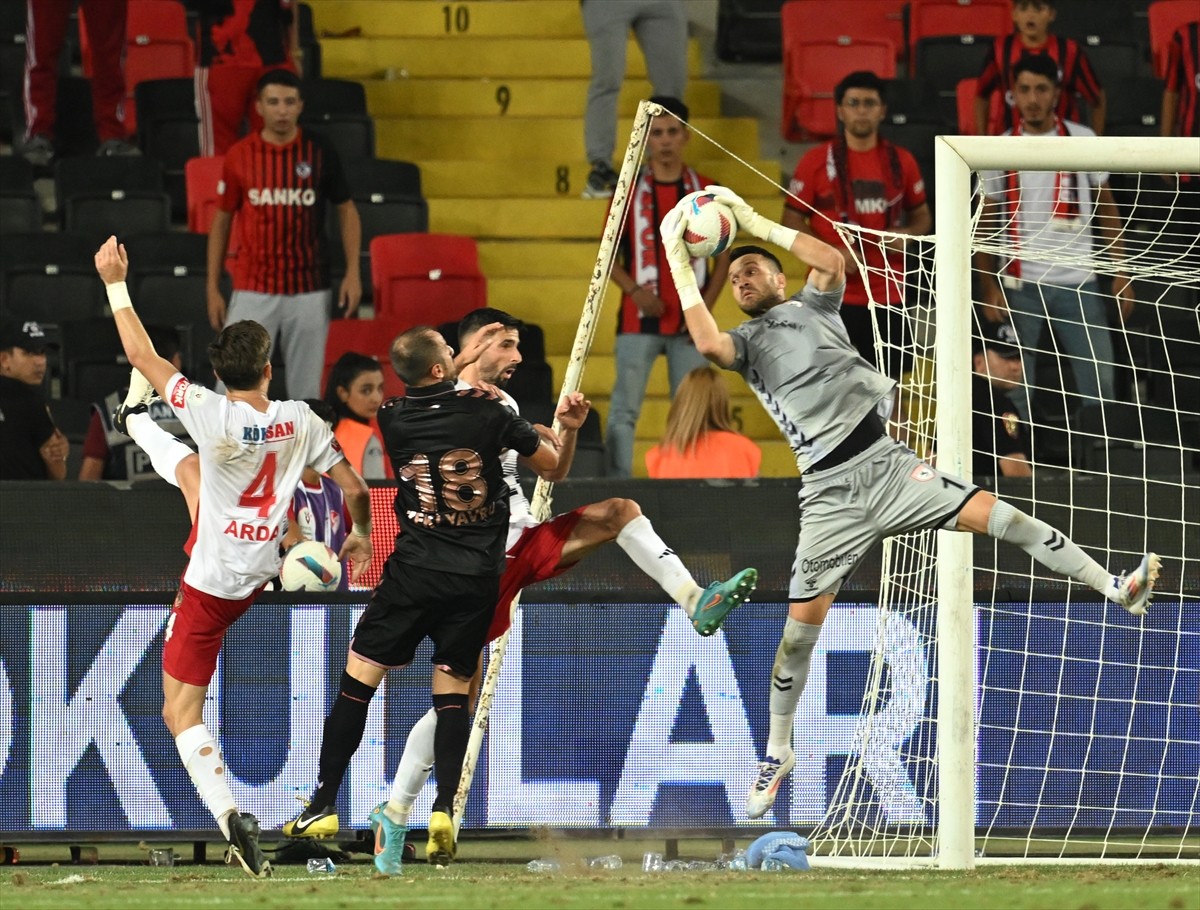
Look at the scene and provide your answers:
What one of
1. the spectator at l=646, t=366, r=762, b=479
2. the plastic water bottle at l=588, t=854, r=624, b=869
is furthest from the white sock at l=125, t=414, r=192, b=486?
the spectator at l=646, t=366, r=762, b=479

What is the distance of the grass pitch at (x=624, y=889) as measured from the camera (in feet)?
19.2

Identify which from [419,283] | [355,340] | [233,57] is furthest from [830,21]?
[355,340]

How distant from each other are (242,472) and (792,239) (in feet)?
7.25

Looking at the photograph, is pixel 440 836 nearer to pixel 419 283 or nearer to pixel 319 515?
pixel 319 515

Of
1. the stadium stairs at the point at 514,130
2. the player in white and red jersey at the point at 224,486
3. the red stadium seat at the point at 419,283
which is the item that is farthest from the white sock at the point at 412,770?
the stadium stairs at the point at 514,130

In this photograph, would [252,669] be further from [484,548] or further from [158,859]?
[484,548]

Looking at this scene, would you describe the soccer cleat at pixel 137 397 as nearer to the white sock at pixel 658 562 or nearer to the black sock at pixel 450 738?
the black sock at pixel 450 738

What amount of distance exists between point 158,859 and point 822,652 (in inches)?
117

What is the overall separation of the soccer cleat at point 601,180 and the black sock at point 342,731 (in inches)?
239

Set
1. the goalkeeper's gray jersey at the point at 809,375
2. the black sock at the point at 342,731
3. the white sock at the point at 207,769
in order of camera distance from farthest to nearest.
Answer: the goalkeeper's gray jersey at the point at 809,375 < the white sock at the point at 207,769 < the black sock at the point at 342,731

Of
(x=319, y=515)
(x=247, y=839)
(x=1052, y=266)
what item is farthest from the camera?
(x=1052, y=266)

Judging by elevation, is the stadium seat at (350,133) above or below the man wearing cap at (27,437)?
above

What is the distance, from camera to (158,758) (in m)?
8.53

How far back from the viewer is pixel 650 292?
10875 mm
